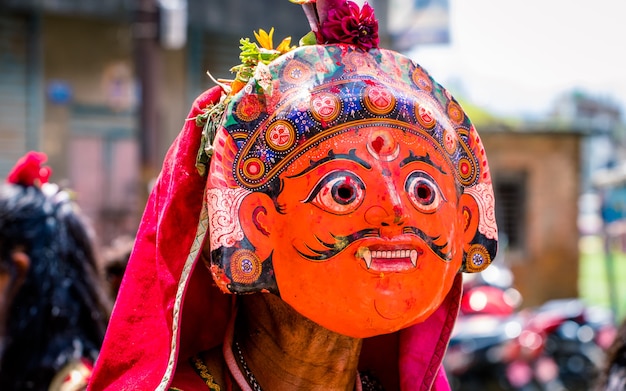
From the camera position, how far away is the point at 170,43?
6.88 m

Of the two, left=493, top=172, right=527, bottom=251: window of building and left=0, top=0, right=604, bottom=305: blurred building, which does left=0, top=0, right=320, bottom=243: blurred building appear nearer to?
left=0, top=0, right=604, bottom=305: blurred building

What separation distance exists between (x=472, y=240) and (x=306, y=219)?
0.37 metres

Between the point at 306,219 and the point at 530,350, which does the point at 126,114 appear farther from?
the point at 306,219

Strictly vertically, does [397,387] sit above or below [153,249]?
below

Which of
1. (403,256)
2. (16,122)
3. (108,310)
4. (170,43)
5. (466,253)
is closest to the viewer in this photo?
(403,256)

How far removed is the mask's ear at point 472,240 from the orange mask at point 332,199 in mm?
80

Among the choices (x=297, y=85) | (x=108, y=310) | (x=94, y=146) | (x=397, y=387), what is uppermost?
(x=297, y=85)

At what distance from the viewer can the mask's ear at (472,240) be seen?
6.16 feet

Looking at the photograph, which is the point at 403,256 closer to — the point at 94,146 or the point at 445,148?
the point at 445,148

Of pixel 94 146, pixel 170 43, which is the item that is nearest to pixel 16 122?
pixel 94 146

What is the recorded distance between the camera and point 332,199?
1.71m

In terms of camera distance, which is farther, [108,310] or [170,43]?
[170,43]

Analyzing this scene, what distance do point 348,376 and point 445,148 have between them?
531 mm

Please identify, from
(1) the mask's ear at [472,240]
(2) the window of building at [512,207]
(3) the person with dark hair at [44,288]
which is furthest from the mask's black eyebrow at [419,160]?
(2) the window of building at [512,207]
